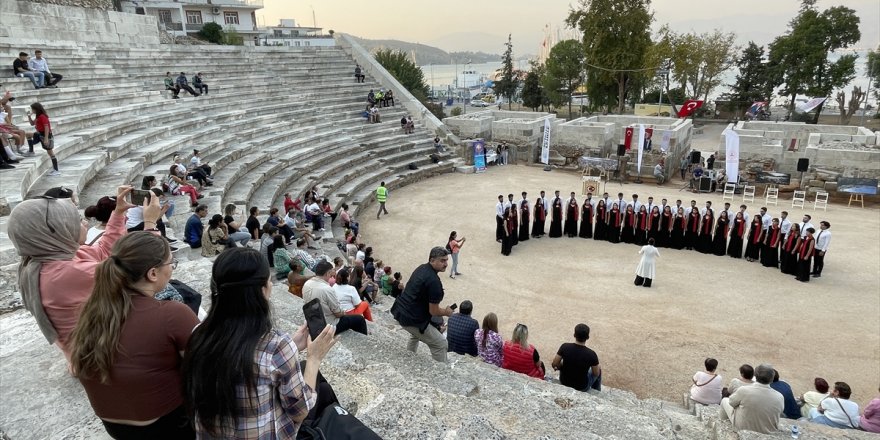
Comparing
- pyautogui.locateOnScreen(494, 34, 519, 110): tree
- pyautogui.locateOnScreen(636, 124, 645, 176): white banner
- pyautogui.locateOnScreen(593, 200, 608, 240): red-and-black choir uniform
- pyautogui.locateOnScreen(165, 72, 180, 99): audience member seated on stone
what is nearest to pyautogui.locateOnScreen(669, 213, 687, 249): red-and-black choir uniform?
pyautogui.locateOnScreen(593, 200, 608, 240): red-and-black choir uniform

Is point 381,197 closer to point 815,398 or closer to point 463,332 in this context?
point 463,332

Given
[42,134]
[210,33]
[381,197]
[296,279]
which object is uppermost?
[210,33]

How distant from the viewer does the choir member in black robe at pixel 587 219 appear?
12570mm

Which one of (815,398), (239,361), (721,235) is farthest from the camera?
(721,235)

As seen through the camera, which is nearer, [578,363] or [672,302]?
[578,363]

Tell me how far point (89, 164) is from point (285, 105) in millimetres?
11727

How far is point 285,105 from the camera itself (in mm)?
20547

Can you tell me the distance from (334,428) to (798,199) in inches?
684

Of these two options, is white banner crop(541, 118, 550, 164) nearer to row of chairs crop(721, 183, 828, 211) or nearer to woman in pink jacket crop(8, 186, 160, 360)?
row of chairs crop(721, 183, 828, 211)

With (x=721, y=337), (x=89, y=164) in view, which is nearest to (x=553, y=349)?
(x=721, y=337)

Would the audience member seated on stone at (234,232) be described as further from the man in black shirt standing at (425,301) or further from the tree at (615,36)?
the tree at (615,36)

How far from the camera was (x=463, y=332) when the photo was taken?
5.85m

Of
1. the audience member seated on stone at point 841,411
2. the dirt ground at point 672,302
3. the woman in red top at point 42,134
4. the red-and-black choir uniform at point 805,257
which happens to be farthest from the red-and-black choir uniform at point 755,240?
the woman in red top at point 42,134

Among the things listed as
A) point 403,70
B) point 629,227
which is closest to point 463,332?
point 629,227
